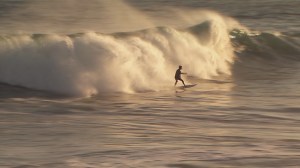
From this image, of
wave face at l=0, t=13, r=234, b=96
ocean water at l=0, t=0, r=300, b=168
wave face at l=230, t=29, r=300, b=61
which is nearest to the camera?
ocean water at l=0, t=0, r=300, b=168

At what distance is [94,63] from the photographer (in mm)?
21641

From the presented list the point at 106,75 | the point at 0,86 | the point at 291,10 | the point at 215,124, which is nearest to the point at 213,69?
Answer: the point at 106,75

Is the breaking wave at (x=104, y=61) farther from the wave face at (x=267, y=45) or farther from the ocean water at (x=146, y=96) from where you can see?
the wave face at (x=267, y=45)

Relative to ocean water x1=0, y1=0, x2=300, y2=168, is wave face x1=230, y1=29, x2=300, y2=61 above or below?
above

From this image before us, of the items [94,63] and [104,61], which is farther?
[104,61]

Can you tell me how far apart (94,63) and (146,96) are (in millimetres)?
2471

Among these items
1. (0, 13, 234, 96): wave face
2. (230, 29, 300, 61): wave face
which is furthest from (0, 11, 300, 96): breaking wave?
(230, 29, 300, 61): wave face

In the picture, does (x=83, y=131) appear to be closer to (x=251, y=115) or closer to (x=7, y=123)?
(x=7, y=123)

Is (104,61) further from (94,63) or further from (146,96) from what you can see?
(146,96)

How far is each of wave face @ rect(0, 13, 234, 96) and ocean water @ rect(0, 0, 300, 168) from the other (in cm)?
4

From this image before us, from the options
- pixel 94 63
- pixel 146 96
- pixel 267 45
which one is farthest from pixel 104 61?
pixel 267 45

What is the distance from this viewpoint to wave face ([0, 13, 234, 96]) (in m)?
20.7

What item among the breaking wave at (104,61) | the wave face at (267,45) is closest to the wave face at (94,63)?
the breaking wave at (104,61)

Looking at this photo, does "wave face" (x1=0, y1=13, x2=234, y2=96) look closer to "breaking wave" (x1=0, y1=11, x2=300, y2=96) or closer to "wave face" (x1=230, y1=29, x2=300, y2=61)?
"breaking wave" (x1=0, y1=11, x2=300, y2=96)
